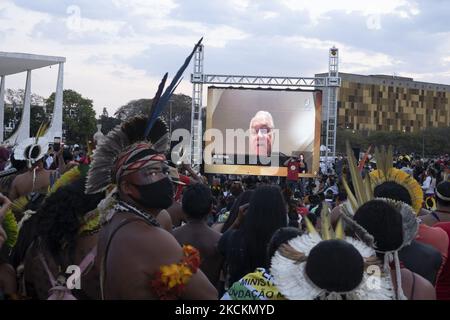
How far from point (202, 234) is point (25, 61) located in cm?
4397

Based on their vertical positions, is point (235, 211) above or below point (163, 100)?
below

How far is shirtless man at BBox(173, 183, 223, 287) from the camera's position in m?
4.36

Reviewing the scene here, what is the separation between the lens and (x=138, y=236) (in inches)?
98.2

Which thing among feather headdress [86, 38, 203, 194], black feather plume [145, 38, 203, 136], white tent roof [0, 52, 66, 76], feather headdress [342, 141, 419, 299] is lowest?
feather headdress [342, 141, 419, 299]

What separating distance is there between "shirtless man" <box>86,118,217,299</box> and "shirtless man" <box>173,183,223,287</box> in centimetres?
159

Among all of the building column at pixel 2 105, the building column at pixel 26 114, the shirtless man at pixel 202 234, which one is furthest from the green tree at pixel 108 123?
the building column at pixel 2 105

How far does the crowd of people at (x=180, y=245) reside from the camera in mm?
Result: 2209

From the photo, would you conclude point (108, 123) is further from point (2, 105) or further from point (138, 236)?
point (2, 105)

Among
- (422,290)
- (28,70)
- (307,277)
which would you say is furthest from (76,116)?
(307,277)

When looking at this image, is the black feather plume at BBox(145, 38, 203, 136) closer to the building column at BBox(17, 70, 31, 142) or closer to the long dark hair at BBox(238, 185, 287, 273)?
the long dark hair at BBox(238, 185, 287, 273)

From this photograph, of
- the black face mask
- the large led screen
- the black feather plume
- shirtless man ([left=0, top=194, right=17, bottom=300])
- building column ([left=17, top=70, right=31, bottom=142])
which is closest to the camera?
the black face mask

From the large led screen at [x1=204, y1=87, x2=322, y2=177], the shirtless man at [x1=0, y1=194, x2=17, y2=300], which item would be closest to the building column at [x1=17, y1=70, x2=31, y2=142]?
the large led screen at [x1=204, y1=87, x2=322, y2=177]

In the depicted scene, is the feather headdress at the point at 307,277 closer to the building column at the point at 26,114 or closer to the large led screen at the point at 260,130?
the large led screen at the point at 260,130
